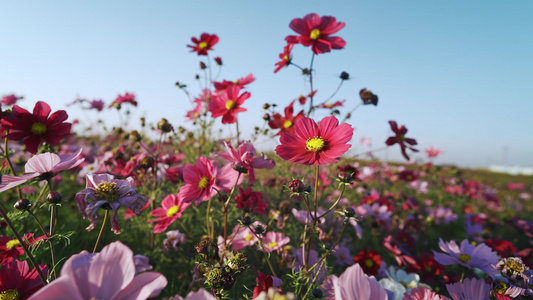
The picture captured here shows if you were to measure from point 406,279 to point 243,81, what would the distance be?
4.27ft

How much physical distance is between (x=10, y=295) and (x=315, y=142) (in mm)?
851

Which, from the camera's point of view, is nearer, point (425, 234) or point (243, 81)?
point (243, 81)

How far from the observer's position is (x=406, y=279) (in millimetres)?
1223

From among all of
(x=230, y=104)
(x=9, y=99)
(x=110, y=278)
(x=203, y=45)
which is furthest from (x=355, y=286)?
(x=9, y=99)

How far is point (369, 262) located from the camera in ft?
4.33

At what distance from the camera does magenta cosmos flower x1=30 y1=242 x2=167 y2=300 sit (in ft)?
1.45

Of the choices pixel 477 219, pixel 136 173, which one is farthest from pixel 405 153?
pixel 477 219

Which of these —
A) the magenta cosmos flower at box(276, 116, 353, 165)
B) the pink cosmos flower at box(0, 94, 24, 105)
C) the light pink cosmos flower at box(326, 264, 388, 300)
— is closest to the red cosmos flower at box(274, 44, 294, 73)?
the magenta cosmos flower at box(276, 116, 353, 165)

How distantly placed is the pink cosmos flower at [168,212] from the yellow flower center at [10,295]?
0.43 meters

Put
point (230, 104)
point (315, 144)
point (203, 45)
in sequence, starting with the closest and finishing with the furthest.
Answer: point (315, 144) < point (230, 104) < point (203, 45)

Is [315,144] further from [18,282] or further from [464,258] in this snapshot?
[18,282]

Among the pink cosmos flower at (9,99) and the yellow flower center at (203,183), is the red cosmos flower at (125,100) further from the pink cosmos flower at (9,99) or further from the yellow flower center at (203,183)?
the yellow flower center at (203,183)

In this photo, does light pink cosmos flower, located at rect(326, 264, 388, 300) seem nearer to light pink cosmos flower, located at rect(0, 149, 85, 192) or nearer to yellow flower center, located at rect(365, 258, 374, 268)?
light pink cosmos flower, located at rect(0, 149, 85, 192)

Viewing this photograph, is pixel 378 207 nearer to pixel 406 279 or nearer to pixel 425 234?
pixel 425 234
